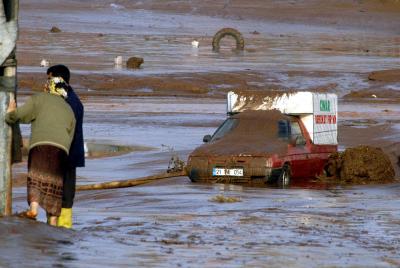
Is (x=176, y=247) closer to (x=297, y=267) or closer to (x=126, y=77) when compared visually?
(x=297, y=267)

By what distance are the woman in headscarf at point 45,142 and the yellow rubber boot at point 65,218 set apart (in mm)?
347

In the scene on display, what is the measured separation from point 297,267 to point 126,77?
34261 millimetres

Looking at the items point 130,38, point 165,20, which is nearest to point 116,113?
point 130,38

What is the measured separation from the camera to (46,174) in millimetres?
11945

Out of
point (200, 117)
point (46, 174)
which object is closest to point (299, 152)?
point (46, 174)

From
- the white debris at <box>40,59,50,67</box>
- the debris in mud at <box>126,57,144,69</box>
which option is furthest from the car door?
the debris in mud at <box>126,57,144,69</box>

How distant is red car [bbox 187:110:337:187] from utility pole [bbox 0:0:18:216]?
24.9 feet

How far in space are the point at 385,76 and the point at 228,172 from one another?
26.9 metres

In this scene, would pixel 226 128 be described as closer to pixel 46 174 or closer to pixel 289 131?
pixel 289 131

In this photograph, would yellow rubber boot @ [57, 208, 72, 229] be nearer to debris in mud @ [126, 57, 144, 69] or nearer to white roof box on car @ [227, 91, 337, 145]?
white roof box on car @ [227, 91, 337, 145]

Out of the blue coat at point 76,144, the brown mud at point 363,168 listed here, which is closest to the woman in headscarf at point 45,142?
the blue coat at point 76,144

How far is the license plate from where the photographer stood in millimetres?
19766

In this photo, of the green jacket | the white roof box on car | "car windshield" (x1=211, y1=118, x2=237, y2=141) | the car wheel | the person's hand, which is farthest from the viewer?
the white roof box on car

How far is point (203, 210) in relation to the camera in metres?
15.4
